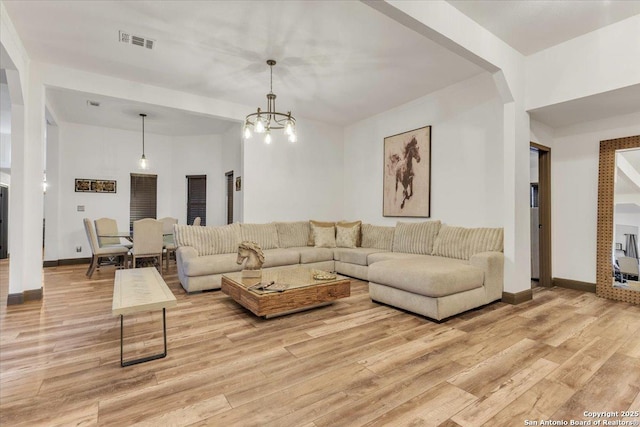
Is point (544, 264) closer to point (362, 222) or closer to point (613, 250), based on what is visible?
point (613, 250)

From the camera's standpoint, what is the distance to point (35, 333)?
274 centimetres

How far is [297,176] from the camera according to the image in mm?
6164

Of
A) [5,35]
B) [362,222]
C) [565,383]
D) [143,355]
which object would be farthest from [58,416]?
[362,222]

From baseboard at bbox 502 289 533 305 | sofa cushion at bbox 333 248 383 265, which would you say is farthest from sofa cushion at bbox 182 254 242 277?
baseboard at bbox 502 289 533 305

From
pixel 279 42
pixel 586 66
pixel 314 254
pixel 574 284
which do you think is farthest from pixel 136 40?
pixel 574 284

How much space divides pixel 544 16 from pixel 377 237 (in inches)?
139

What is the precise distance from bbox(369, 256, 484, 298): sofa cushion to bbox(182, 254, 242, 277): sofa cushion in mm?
1973

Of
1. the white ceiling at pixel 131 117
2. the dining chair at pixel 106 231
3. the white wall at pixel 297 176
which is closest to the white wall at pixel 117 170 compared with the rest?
the white ceiling at pixel 131 117

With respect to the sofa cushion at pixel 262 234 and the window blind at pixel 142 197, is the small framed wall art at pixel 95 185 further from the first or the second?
the sofa cushion at pixel 262 234

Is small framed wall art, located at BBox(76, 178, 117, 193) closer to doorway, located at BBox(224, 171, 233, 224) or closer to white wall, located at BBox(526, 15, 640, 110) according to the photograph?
doorway, located at BBox(224, 171, 233, 224)

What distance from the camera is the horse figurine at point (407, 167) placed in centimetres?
516

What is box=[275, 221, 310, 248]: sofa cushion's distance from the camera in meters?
5.55

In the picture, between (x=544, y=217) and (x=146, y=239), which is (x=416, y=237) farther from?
(x=146, y=239)

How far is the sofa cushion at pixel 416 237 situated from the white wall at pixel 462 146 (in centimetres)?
30
